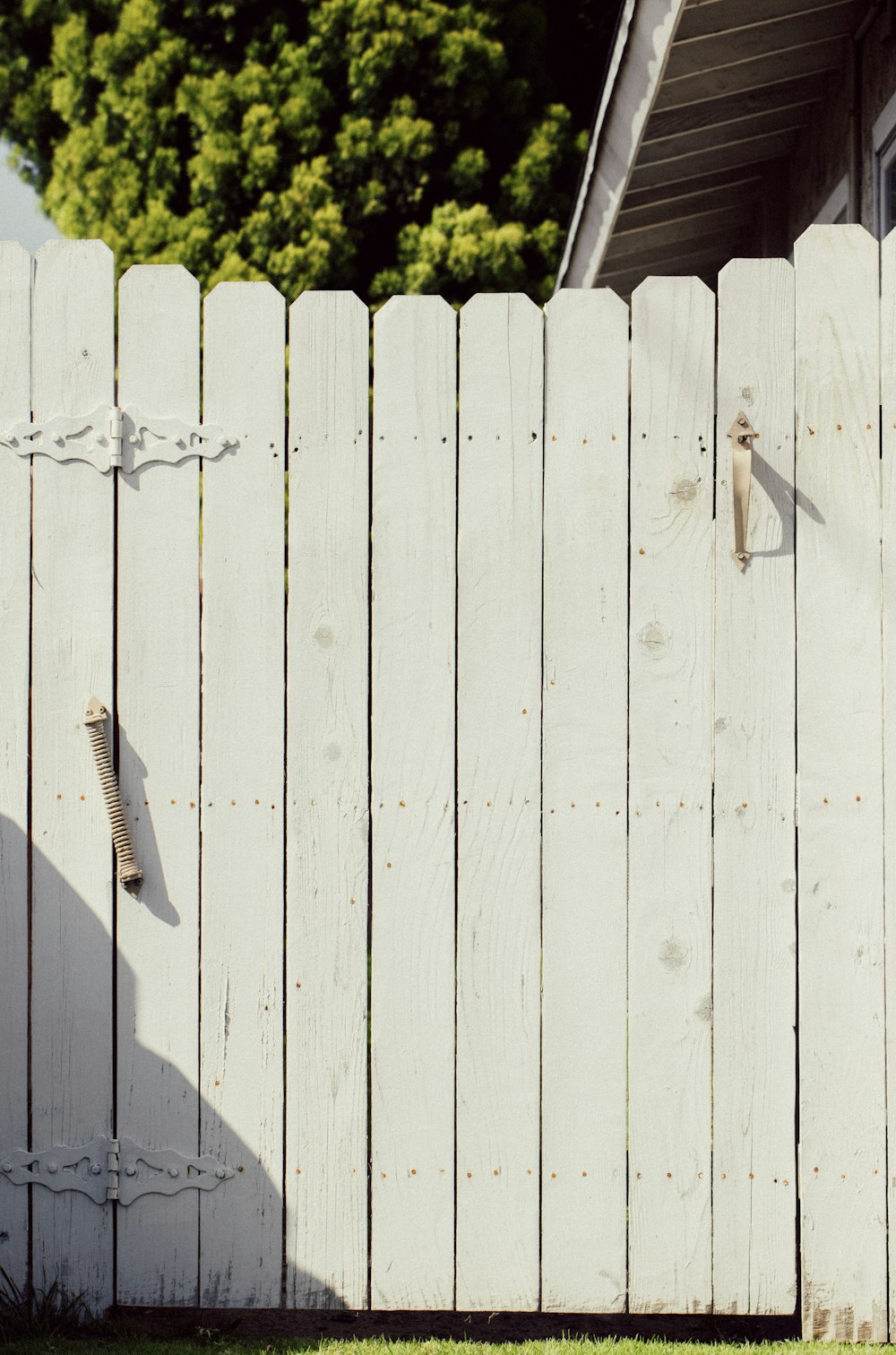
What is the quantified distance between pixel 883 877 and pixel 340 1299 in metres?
1.36

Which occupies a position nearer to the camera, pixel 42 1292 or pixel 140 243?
pixel 42 1292

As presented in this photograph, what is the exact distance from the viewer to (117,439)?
8.07 ft

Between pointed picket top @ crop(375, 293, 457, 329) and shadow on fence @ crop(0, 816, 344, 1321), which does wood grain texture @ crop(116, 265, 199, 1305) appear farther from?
pointed picket top @ crop(375, 293, 457, 329)

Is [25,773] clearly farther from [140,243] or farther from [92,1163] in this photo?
[140,243]

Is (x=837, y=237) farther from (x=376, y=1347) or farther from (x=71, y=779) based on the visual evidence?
(x=376, y=1347)

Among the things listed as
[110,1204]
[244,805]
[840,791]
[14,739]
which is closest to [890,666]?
[840,791]

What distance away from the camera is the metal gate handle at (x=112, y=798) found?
2428 millimetres

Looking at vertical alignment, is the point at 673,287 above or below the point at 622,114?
below

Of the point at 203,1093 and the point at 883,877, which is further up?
the point at 883,877

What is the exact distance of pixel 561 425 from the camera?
8.00 feet

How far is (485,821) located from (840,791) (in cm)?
70

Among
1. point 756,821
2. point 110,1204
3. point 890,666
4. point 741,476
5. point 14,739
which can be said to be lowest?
point 110,1204

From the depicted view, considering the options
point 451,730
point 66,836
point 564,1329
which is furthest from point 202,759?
point 564,1329

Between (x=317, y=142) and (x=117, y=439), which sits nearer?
(x=117, y=439)
